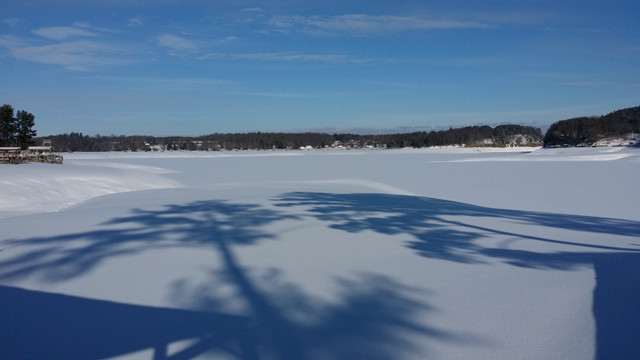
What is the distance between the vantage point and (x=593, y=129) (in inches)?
2329

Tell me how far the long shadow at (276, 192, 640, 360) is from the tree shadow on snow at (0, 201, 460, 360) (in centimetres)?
107

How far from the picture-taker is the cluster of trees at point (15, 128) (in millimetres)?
26109

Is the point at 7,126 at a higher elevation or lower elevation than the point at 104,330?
higher

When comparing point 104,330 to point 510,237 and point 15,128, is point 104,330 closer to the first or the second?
point 510,237

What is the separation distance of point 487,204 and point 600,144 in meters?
53.0

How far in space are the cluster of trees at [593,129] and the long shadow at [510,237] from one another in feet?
185

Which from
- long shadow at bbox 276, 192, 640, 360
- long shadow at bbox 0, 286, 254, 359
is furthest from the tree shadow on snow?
long shadow at bbox 276, 192, 640, 360

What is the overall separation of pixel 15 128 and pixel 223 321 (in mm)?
30516

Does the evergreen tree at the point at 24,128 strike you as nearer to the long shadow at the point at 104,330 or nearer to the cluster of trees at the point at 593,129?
the long shadow at the point at 104,330

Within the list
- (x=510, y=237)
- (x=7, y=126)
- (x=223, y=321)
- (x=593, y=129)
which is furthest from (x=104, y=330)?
(x=593, y=129)

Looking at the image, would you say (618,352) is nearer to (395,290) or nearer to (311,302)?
(395,290)

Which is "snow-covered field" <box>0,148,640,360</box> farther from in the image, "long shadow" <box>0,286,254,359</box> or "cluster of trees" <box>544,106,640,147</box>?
"cluster of trees" <box>544,106,640,147</box>

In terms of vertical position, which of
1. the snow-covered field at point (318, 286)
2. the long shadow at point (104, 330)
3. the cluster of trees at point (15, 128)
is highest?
the cluster of trees at point (15, 128)

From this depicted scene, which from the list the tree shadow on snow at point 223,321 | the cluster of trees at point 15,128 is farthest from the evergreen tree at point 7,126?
the tree shadow on snow at point 223,321
